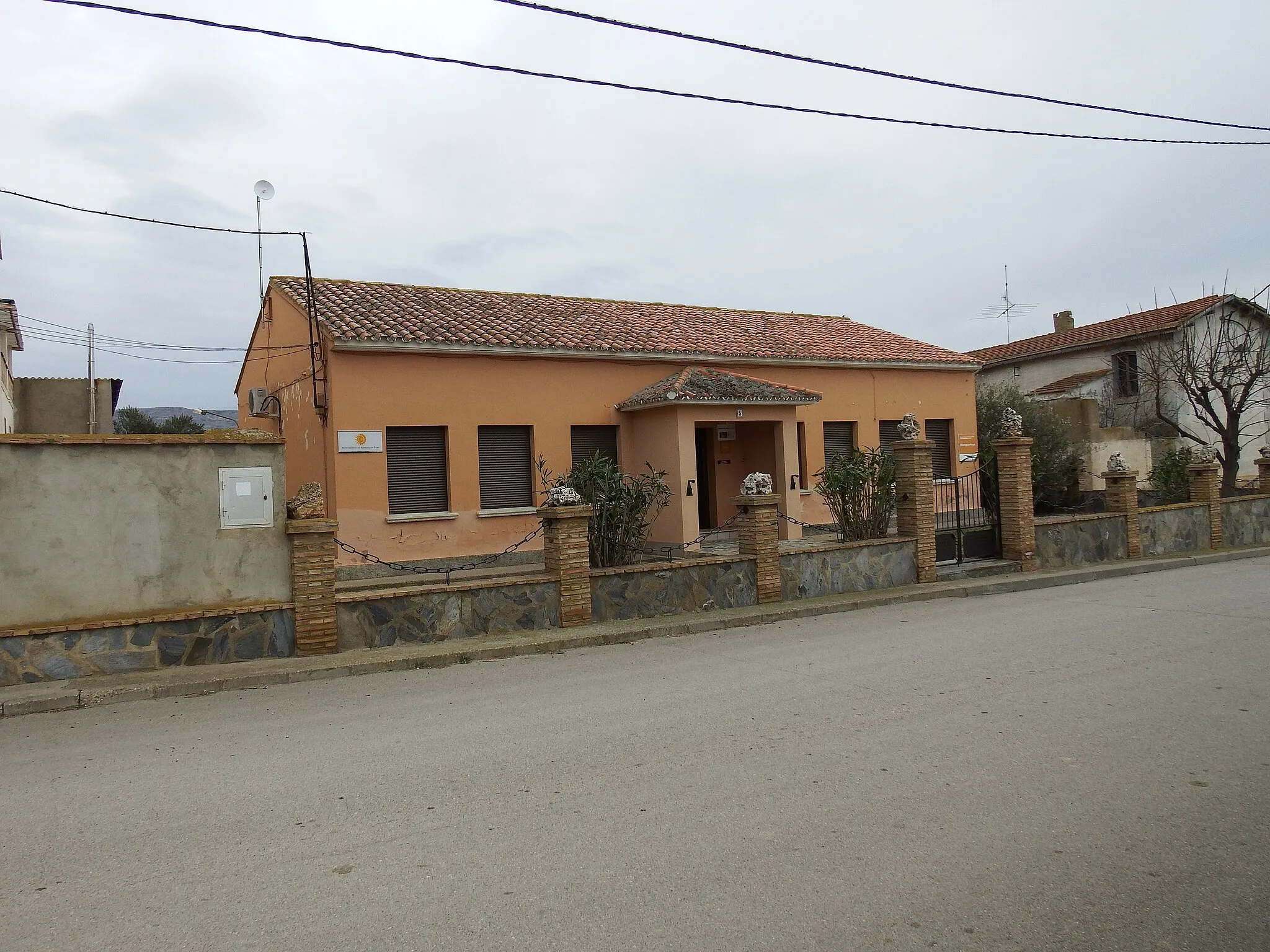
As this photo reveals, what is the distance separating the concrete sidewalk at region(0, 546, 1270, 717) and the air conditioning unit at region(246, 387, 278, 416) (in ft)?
37.3

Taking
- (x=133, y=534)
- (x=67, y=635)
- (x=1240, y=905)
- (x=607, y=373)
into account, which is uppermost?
(x=607, y=373)

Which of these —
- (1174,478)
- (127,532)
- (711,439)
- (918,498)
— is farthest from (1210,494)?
(127,532)

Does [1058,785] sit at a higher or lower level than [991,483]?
lower

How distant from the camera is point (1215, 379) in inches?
875

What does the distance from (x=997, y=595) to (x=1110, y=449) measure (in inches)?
589

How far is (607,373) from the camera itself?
1845cm

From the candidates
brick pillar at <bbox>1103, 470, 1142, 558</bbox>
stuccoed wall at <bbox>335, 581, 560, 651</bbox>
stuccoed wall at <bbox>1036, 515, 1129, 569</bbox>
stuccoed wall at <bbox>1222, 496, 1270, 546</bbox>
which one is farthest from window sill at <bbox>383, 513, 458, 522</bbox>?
stuccoed wall at <bbox>1222, 496, 1270, 546</bbox>

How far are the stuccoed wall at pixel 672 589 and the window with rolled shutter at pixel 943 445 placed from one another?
1220 cm

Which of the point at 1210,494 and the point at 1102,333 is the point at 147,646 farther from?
the point at 1102,333

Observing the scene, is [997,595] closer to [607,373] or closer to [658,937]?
[607,373]

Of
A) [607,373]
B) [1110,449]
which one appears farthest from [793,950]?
[1110,449]

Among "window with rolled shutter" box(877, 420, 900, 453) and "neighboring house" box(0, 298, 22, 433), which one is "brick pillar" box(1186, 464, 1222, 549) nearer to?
"window with rolled shutter" box(877, 420, 900, 453)

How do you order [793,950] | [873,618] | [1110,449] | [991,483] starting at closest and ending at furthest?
1. [793,950]
2. [873,618]
3. [991,483]
4. [1110,449]

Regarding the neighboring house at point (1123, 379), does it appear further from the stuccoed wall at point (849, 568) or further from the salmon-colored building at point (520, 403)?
the stuccoed wall at point (849, 568)
